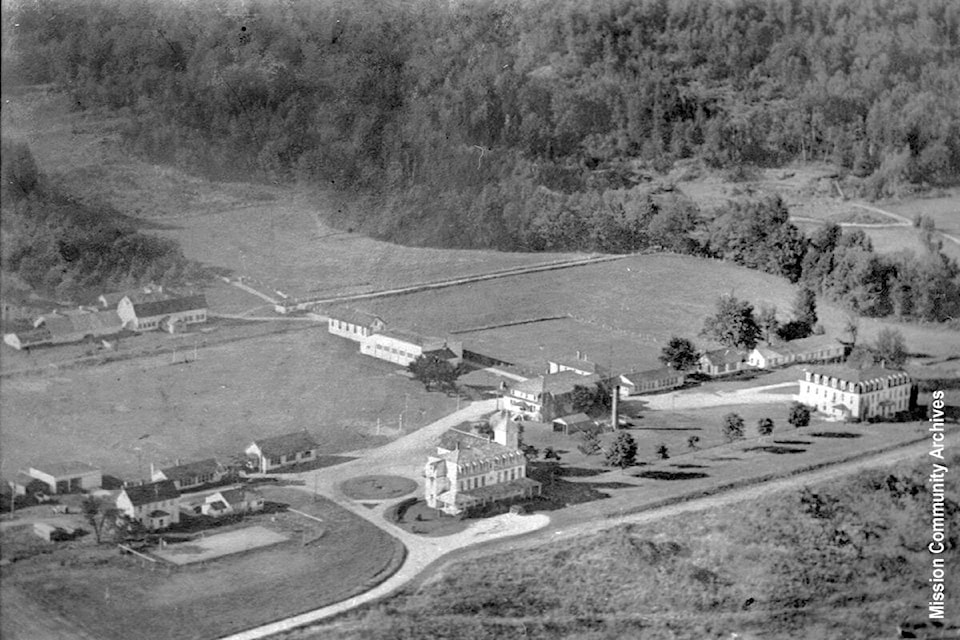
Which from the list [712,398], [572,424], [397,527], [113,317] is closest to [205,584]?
[397,527]

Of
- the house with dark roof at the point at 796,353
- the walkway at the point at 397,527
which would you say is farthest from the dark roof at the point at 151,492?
the house with dark roof at the point at 796,353

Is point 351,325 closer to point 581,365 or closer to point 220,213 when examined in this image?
point 220,213

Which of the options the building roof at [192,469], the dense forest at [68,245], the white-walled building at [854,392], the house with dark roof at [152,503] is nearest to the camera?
the house with dark roof at [152,503]

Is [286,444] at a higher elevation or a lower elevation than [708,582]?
higher

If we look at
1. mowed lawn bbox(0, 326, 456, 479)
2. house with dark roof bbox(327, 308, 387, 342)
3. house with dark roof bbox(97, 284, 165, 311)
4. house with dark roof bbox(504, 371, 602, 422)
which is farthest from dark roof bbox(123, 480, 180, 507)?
house with dark roof bbox(504, 371, 602, 422)

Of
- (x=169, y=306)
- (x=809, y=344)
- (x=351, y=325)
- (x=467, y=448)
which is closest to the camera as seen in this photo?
(x=169, y=306)

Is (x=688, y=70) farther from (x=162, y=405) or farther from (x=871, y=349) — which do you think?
(x=162, y=405)

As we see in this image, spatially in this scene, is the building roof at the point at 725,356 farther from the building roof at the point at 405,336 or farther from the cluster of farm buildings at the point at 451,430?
the building roof at the point at 405,336
